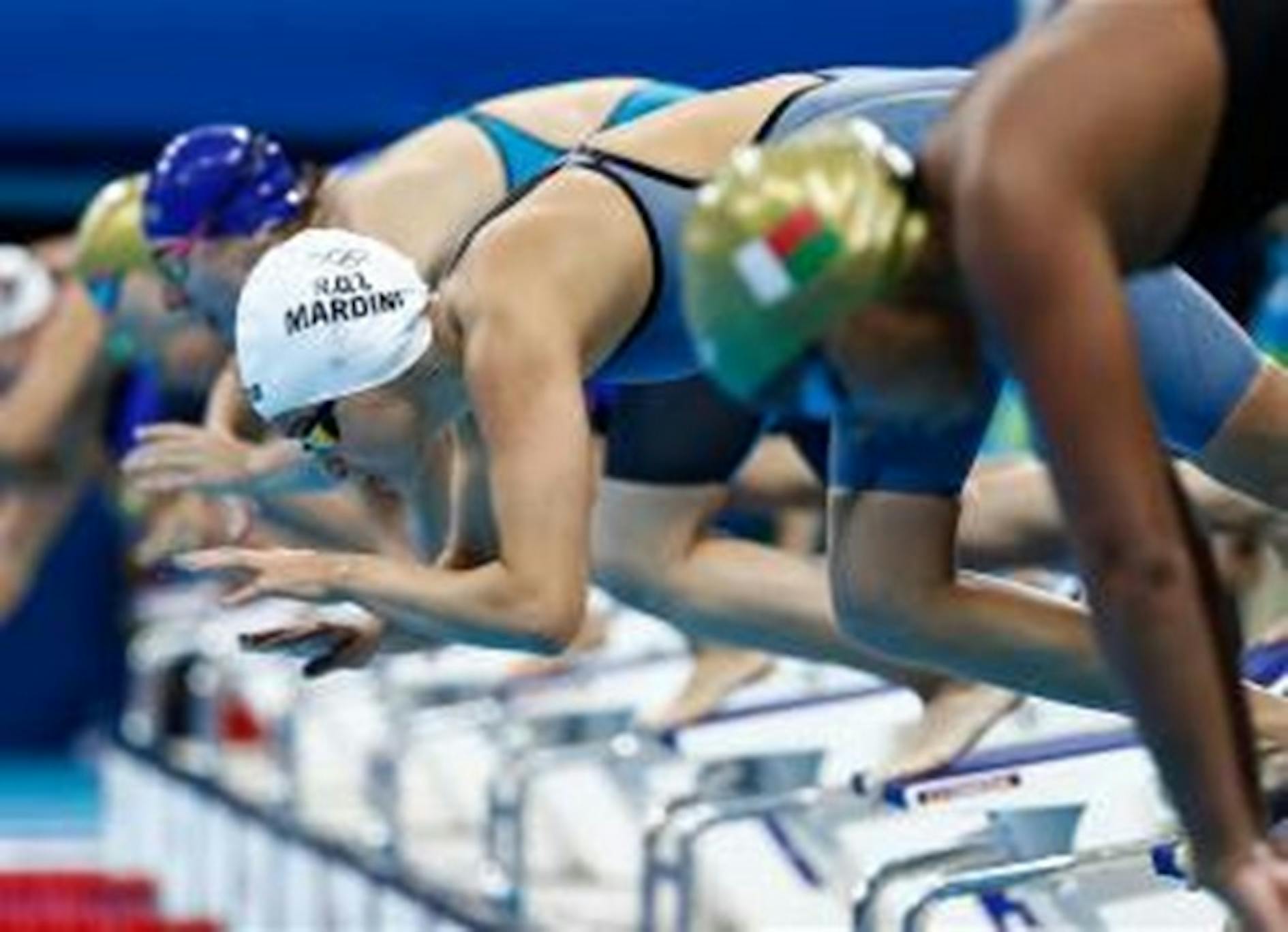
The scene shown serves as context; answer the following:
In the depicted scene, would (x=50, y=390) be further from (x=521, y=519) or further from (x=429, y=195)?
(x=521, y=519)

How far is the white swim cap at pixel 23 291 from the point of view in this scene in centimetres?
842

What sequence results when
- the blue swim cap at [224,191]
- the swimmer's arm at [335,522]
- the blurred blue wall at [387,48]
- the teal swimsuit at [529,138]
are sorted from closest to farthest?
the teal swimsuit at [529,138] < the blue swim cap at [224,191] < the swimmer's arm at [335,522] < the blurred blue wall at [387,48]

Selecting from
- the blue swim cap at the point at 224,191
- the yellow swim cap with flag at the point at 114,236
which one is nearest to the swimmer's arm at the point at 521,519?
the blue swim cap at the point at 224,191

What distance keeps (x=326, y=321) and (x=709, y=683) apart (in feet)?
6.28

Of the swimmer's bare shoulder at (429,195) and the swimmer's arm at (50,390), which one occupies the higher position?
the swimmer's bare shoulder at (429,195)

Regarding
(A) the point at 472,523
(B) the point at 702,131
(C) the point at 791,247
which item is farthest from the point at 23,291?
(C) the point at 791,247

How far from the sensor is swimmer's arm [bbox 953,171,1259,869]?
2.75 metres

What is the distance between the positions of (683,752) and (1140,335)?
6.51 ft

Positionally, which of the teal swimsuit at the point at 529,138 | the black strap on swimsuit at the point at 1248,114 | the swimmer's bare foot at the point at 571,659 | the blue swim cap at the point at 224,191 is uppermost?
the black strap on swimsuit at the point at 1248,114

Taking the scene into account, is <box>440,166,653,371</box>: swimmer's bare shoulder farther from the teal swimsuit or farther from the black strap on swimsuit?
the teal swimsuit

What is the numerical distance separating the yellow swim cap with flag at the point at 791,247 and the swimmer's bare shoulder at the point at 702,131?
3.61ft

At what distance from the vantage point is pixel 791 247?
284cm

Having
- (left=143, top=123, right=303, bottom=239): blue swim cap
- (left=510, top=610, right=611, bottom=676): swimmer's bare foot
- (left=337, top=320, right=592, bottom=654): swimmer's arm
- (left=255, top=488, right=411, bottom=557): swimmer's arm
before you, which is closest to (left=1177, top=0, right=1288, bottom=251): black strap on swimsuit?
(left=337, top=320, right=592, bottom=654): swimmer's arm

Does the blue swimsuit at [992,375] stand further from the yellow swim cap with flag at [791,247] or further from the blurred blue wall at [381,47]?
the blurred blue wall at [381,47]
